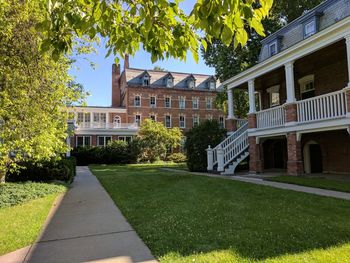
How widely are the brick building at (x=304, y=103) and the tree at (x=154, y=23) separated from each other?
926cm

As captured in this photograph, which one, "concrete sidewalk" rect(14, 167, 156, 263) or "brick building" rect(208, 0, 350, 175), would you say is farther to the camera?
"brick building" rect(208, 0, 350, 175)

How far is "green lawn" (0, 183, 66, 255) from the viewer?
227 inches

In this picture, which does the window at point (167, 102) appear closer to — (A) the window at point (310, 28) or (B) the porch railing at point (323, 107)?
(A) the window at point (310, 28)

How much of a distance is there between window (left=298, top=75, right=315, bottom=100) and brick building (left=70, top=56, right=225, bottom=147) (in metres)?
28.4

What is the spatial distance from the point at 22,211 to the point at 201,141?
36.2ft

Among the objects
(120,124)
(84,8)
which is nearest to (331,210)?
(84,8)

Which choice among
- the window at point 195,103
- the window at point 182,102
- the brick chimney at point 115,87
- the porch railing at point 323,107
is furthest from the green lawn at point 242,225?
the brick chimney at point 115,87

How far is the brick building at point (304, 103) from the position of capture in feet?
39.8

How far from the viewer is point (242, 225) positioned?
234 inches

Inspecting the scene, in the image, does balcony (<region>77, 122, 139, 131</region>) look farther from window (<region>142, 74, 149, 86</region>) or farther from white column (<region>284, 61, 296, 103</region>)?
white column (<region>284, 61, 296, 103</region>)

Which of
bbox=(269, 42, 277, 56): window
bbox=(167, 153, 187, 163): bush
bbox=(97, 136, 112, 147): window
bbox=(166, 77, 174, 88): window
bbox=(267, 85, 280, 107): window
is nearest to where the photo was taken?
bbox=(269, 42, 277, 56): window

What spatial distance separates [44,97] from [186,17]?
8.34 m

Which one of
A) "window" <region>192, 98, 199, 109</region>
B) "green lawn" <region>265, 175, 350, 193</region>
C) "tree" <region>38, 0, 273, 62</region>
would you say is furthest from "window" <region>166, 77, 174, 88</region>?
"tree" <region>38, 0, 273, 62</region>

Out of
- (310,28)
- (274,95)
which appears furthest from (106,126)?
(310,28)
